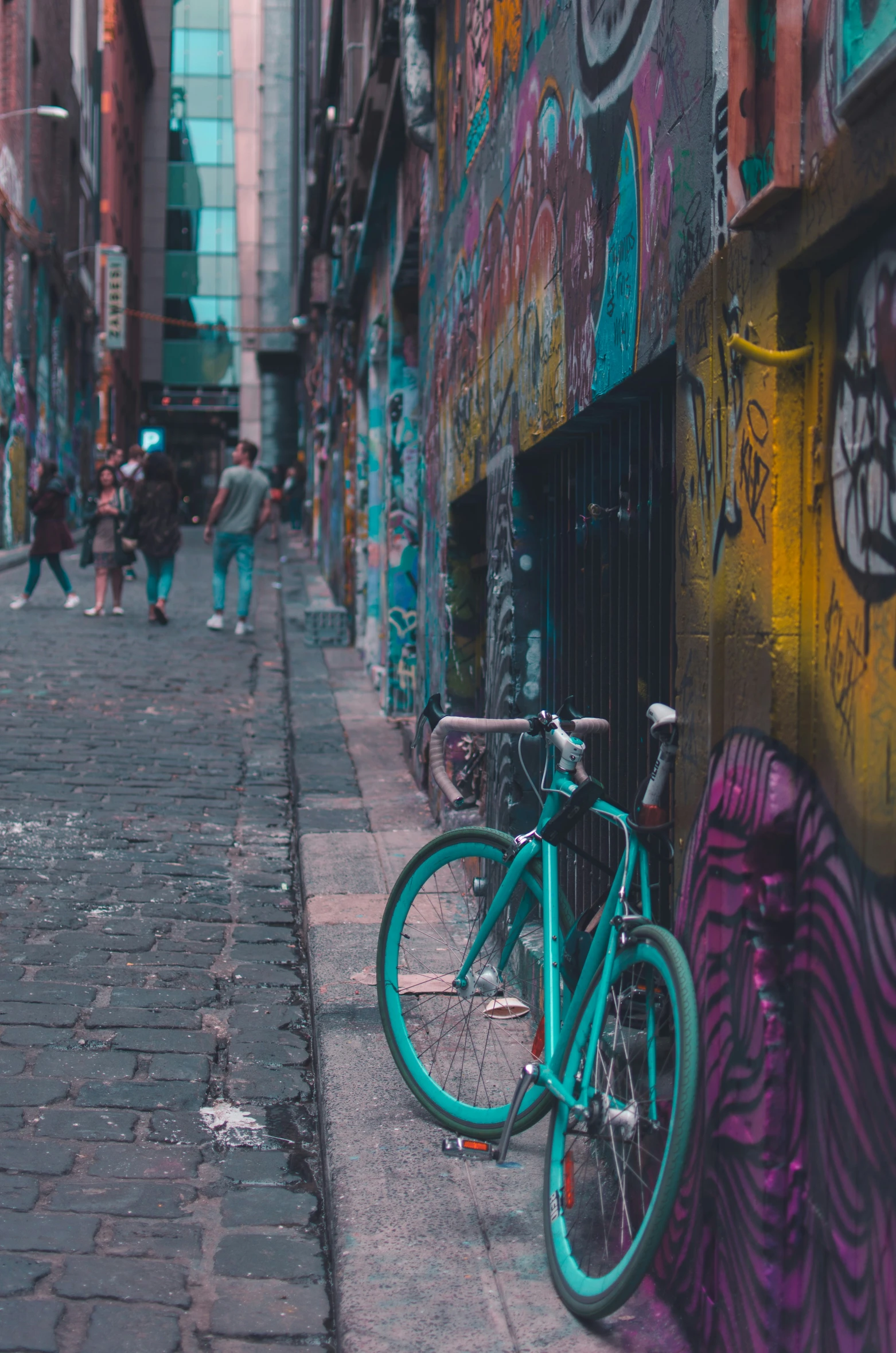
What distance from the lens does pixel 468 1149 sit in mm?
3373

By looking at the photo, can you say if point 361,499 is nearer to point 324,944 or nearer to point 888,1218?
point 324,944

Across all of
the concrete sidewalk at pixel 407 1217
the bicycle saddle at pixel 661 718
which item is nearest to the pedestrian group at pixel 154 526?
the concrete sidewalk at pixel 407 1217

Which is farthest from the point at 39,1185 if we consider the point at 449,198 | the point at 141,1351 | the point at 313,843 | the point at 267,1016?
the point at 449,198

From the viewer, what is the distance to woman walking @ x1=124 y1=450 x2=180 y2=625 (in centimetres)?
1411

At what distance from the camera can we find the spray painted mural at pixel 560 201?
299cm

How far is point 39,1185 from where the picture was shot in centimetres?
325

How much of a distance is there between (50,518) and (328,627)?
317 centimetres

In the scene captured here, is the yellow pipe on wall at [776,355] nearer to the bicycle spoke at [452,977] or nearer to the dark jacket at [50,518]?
the bicycle spoke at [452,977]

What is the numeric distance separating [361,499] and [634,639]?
11179 millimetres

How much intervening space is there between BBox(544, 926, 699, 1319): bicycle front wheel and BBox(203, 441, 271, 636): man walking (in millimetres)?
11370

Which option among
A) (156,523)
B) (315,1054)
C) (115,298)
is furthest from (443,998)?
(115,298)

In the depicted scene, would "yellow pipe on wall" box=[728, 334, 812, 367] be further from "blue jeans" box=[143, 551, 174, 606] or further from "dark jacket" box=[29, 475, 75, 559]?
"dark jacket" box=[29, 475, 75, 559]

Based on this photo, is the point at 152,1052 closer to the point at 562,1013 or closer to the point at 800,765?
the point at 562,1013

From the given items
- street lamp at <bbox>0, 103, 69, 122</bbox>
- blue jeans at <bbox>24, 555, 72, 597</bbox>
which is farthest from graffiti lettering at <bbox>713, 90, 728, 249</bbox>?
street lamp at <bbox>0, 103, 69, 122</bbox>
